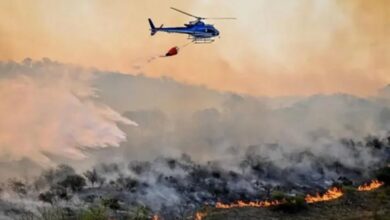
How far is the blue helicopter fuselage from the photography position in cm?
1094

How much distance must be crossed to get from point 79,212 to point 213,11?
12.9 ft

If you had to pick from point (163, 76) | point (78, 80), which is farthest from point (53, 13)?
point (163, 76)

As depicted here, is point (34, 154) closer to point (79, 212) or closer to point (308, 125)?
point (79, 212)

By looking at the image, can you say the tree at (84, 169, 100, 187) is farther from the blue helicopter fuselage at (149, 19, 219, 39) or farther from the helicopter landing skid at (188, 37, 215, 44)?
the helicopter landing skid at (188, 37, 215, 44)

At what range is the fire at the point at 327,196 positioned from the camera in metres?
11.6

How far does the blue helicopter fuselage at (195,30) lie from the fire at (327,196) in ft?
9.89

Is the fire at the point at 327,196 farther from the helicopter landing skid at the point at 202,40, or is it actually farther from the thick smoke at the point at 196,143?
the helicopter landing skid at the point at 202,40

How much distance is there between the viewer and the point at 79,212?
1042 cm

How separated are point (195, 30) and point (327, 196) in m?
3.47

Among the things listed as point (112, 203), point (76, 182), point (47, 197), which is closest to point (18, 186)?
point (47, 197)

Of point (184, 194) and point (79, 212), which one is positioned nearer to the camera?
point (79, 212)

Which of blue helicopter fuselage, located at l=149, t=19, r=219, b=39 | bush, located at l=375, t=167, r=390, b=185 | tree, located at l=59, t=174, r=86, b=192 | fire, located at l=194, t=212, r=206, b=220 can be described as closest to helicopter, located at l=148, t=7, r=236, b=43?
blue helicopter fuselage, located at l=149, t=19, r=219, b=39

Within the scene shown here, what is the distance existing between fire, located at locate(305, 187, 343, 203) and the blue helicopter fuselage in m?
3.02

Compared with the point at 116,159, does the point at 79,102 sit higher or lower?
higher
